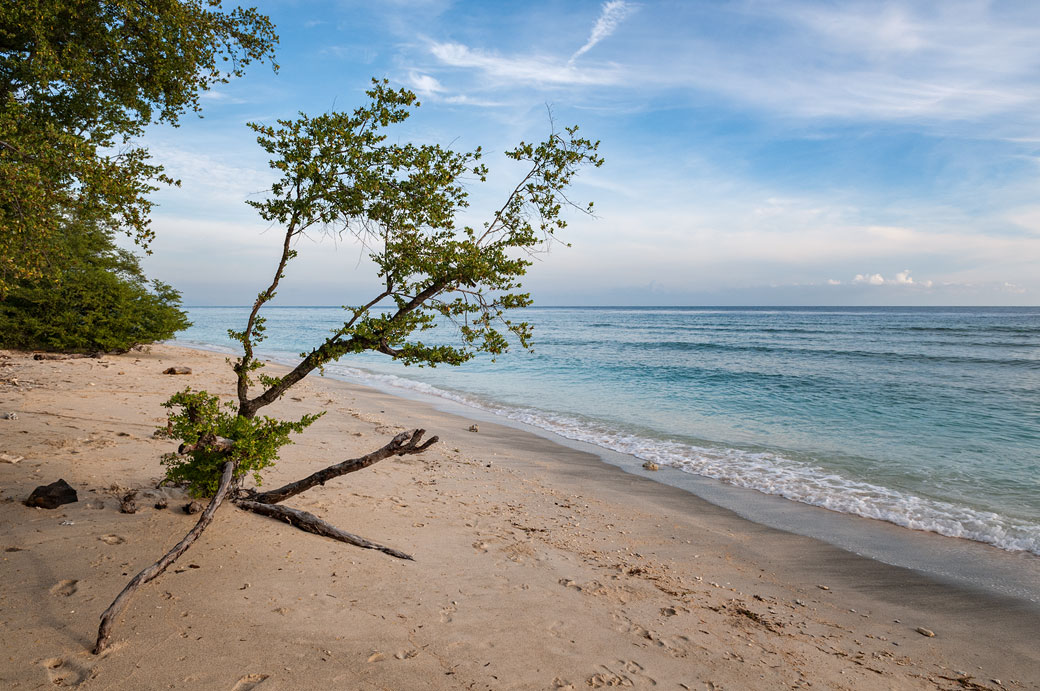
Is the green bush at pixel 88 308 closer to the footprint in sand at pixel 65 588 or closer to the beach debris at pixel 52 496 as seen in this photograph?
the beach debris at pixel 52 496

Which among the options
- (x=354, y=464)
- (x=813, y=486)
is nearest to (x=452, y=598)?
(x=354, y=464)

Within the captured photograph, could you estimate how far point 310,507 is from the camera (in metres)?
6.10

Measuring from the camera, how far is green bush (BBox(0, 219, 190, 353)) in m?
17.3

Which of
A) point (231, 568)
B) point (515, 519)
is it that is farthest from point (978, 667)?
point (231, 568)

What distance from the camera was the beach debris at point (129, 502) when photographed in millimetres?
5246

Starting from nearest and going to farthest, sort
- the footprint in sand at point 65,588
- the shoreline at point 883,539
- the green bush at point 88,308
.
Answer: the footprint in sand at point 65,588 → the shoreline at point 883,539 → the green bush at point 88,308

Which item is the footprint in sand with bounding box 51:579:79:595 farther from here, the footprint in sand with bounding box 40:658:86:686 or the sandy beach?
the footprint in sand with bounding box 40:658:86:686

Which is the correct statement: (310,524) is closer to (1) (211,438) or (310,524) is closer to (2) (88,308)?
(1) (211,438)

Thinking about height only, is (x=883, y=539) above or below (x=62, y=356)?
below

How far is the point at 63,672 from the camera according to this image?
10.1 ft

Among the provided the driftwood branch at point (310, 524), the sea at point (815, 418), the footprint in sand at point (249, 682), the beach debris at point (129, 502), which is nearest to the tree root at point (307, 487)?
the driftwood branch at point (310, 524)

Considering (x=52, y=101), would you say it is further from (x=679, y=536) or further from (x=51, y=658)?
(x=679, y=536)

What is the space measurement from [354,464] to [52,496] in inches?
116

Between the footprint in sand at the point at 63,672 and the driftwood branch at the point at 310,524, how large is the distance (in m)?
2.06
